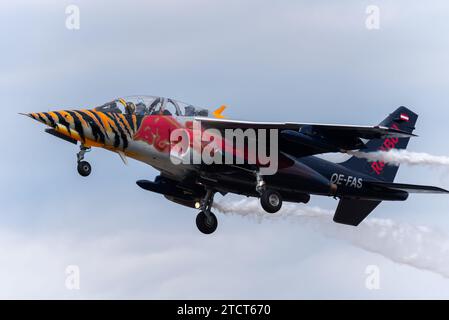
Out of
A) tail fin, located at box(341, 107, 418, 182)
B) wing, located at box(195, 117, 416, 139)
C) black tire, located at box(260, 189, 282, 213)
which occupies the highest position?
wing, located at box(195, 117, 416, 139)

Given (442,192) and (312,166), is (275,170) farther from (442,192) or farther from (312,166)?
(442,192)

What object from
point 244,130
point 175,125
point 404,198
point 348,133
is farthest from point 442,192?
point 175,125

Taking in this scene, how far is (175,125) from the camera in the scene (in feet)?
113

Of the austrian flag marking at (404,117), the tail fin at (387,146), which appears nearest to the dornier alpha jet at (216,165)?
the tail fin at (387,146)

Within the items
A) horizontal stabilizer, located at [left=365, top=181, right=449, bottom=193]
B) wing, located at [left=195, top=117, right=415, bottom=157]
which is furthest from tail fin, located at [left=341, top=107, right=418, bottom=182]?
wing, located at [left=195, top=117, right=415, bottom=157]

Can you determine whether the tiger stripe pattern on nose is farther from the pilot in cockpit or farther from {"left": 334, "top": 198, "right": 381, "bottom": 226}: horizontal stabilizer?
{"left": 334, "top": 198, "right": 381, "bottom": 226}: horizontal stabilizer

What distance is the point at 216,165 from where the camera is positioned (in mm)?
34938

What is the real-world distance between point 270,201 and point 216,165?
202cm

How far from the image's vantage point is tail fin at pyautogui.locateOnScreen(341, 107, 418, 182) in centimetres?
3844

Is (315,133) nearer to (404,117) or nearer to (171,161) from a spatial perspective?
(171,161)

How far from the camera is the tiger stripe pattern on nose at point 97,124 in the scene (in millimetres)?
32656

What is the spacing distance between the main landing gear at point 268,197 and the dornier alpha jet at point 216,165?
0.03 m

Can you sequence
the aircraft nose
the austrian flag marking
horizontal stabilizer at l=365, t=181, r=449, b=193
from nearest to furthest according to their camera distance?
the aircraft nose, horizontal stabilizer at l=365, t=181, r=449, b=193, the austrian flag marking

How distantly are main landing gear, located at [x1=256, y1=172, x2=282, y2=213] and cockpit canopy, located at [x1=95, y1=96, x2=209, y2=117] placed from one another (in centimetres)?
292
